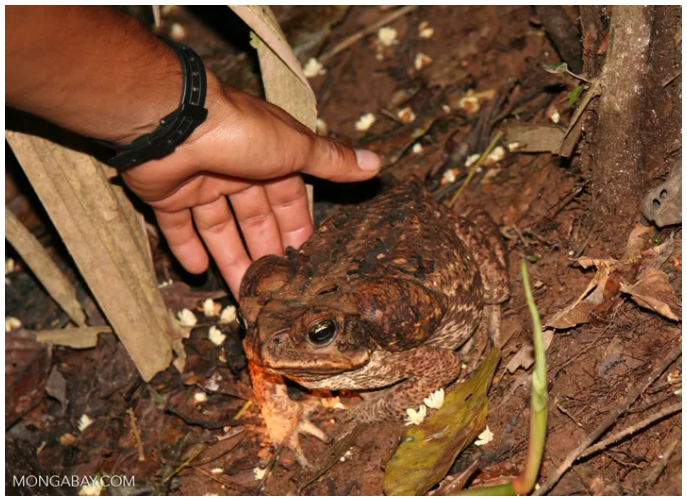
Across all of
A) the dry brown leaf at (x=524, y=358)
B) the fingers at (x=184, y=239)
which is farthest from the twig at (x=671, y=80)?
the fingers at (x=184, y=239)

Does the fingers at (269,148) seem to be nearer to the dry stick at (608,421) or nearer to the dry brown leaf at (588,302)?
the dry brown leaf at (588,302)

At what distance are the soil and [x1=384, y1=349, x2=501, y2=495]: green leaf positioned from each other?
16cm

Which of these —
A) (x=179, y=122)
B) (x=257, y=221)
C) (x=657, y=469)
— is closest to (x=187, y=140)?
(x=179, y=122)

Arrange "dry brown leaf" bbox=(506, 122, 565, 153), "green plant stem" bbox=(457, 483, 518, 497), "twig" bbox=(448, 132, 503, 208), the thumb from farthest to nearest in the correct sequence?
"twig" bbox=(448, 132, 503, 208), "dry brown leaf" bbox=(506, 122, 565, 153), the thumb, "green plant stem" bbox=(457, 483, 518, 497)

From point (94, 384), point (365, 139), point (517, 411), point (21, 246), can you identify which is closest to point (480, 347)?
point (517, 411)

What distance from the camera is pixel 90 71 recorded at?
307cm

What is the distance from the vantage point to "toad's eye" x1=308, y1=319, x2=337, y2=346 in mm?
2986

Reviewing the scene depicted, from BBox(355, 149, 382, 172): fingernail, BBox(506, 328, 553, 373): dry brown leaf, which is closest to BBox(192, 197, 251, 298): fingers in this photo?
BBox(355, 149, 382, 172): fingernail

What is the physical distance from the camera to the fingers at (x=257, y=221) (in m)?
3.84

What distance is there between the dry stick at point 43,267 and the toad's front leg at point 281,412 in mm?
1498

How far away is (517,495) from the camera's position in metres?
2.56

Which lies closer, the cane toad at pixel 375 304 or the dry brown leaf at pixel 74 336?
the cane toad at pixel 375 304

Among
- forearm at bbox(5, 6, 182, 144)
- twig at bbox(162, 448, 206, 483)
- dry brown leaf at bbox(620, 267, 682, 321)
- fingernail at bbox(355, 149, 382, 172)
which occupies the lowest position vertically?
twig at bbox(162, 448, 206, 483)

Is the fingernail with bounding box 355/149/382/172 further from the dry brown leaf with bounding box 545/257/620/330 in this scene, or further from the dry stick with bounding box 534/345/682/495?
the dry stick with bounding box 534/345/682/495
